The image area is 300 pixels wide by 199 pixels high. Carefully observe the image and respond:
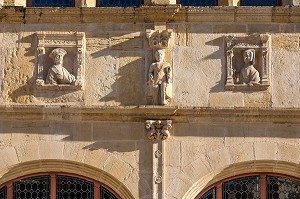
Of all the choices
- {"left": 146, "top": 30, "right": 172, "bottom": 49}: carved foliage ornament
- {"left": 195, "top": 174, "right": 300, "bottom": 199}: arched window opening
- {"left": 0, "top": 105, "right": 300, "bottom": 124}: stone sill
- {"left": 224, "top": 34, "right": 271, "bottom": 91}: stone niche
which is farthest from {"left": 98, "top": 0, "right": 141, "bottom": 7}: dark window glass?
→ {"left": 195, "top": 174, "right": 300, "bottom": 199}: arched window opening

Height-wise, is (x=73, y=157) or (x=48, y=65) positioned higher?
(x=48, y=65)

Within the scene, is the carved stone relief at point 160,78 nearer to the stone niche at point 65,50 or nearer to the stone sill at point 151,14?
the stone sill at point 151,14

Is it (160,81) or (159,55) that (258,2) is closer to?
(159,55)

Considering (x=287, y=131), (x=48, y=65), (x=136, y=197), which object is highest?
(x=48, y=65)

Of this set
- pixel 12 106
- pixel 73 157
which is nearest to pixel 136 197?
pixel 73 157

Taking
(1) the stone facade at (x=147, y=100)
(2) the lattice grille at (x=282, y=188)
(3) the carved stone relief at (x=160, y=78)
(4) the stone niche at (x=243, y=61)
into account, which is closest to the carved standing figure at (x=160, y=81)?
(3) the carved stone relief at (x=160, y=78)

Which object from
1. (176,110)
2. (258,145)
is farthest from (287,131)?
(176,110)

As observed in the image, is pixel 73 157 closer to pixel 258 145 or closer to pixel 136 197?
pixel 136 197

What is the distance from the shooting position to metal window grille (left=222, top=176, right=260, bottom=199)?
1405cm

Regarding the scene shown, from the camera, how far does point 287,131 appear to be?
547 inches

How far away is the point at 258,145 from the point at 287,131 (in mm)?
426

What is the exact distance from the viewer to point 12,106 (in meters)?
13.9

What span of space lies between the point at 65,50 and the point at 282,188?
3.43 meters

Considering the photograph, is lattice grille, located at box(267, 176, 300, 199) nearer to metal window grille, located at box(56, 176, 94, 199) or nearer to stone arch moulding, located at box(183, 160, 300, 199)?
stone arch moulding, located at box(183, 160, 300, 199)
